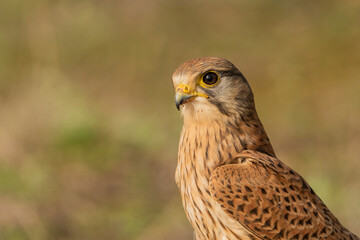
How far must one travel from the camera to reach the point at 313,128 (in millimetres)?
9406

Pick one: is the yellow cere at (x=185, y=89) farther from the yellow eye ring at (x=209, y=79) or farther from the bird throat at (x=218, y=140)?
the bird throat at (x=218, y=140)

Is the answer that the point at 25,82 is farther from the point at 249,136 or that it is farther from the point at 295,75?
the point at 249,136

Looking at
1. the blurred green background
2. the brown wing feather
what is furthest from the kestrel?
the blurred green background

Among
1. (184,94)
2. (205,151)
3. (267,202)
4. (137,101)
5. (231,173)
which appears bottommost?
(267,202)

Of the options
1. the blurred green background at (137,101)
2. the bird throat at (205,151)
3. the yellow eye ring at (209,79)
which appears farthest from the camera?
the blurred green background at (137,101)

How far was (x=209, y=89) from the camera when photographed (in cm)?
468

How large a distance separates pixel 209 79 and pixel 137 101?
5.64m

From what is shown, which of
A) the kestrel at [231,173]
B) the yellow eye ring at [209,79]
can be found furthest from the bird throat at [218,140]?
the yellow eye ring at [209,79]

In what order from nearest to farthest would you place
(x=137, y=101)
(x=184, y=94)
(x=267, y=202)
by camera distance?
1. (x=267, y=202)
2. (x=184, y=94)
3. (x=137, y=101)

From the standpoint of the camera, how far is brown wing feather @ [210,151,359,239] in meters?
4.42

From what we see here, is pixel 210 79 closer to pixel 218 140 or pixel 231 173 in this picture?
pixel 218 140

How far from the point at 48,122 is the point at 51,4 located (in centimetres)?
428

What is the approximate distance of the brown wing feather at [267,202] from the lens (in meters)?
4.42

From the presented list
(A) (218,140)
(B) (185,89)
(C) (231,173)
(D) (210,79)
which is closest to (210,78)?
(D) (210,79)
